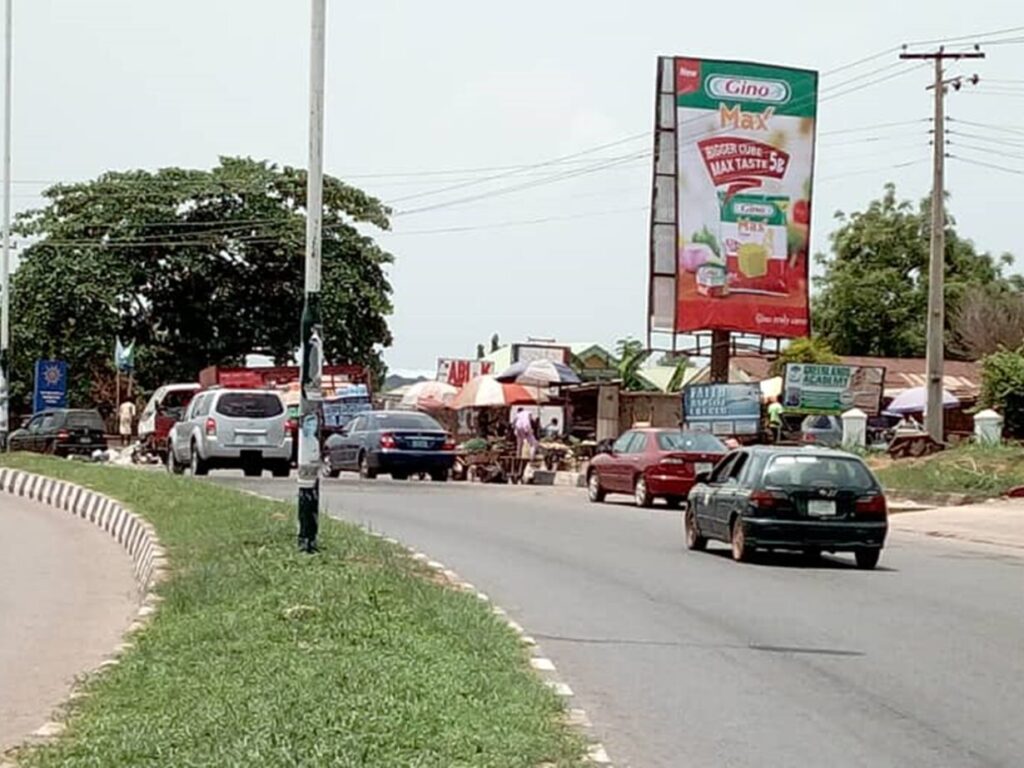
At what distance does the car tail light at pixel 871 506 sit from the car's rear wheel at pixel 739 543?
1286 mm

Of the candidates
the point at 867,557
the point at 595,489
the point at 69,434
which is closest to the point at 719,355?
the point at 595,489

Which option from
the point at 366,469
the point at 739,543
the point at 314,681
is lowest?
the point at 366,469

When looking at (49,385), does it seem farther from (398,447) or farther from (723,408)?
(723,408)

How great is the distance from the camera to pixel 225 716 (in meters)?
7.49

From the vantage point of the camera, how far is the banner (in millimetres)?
39375

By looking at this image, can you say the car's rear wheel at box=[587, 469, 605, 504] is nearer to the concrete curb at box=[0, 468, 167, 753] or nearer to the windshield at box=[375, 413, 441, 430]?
the windshield at box=[375, 413, 441, 430]

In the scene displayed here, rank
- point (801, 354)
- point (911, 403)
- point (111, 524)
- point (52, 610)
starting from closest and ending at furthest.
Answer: point (52, 610) → point (111, 524) → point (911, 403) → point (801, 354)

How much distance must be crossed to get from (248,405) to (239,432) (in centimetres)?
56

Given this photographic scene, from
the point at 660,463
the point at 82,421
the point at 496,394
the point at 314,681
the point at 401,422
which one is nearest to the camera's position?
the point at 314,681

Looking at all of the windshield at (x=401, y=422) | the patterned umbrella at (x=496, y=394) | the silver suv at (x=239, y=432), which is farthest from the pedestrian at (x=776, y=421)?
the patterned umbrella at (x=496, y=394)

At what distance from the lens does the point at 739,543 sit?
18.6 metres

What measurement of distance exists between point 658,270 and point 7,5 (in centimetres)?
1732

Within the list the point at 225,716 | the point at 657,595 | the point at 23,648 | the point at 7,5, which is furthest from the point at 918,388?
the point at 225,716

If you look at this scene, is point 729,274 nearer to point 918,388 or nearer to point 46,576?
point 918,388
